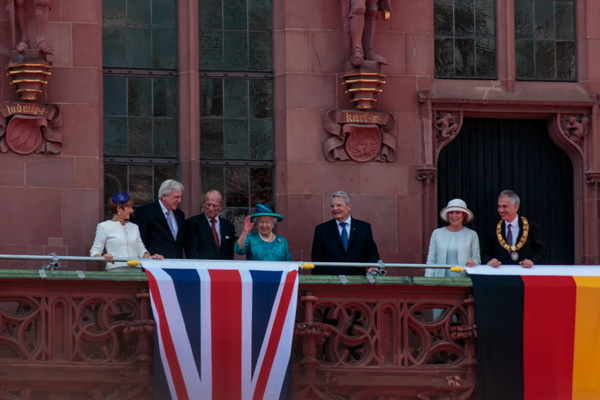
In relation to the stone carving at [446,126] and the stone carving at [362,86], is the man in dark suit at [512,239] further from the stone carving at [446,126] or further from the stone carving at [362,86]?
the stone carving at [362,86]

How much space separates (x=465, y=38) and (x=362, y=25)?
170 centimetres

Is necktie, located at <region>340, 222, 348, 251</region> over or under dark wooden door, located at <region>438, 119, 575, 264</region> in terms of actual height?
under

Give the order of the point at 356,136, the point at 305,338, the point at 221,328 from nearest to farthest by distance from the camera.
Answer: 1. the point at 221,328
2. the point at 305,338
3. the point at 356,136

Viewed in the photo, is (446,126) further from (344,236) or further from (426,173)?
(344,236)

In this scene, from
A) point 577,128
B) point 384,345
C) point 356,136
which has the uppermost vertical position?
point 577,128

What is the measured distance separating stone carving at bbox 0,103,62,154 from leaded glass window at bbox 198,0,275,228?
193 centimetres

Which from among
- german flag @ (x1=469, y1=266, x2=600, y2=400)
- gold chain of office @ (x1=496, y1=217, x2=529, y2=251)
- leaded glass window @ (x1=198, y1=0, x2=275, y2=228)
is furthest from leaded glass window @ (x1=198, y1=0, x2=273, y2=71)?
german flag @ (x1=469, y1=266, x2=600, y2=400)

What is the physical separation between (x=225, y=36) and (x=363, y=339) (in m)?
4.92

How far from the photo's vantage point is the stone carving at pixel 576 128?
73.4ft

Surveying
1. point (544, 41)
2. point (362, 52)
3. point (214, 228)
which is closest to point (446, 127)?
point (362, 52)

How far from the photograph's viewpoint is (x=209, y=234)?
20.2m

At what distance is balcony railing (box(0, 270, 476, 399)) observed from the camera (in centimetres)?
1872

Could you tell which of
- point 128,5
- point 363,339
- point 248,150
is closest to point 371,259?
point 363,339

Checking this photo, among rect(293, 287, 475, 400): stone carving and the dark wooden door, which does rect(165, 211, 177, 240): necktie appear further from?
the dark wooden door
